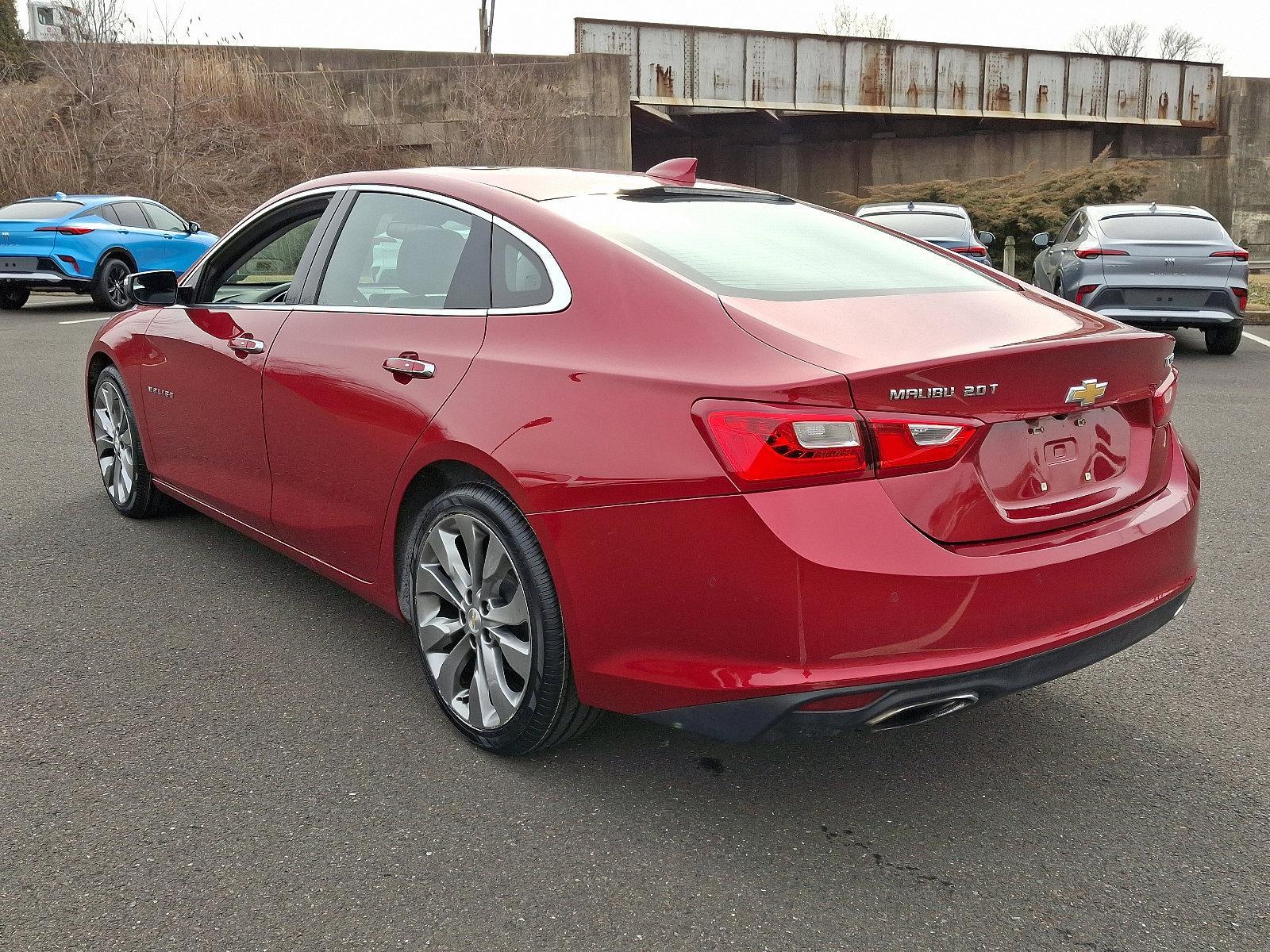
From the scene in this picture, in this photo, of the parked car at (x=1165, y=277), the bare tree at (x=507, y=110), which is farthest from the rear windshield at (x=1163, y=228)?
the bare tree at (x=507, y=110)

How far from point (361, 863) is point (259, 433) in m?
1.79

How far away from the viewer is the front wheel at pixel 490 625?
2754mm

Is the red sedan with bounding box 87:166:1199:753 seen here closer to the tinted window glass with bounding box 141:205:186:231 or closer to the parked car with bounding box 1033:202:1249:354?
the parked car with bounding box 1033:202:1249:354

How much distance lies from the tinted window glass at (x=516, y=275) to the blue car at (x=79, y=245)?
13359mm

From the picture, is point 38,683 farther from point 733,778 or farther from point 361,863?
point 733,778

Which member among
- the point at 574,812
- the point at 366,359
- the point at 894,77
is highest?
the point at 894,77

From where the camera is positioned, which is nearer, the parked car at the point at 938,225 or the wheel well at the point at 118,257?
the parked car at the point at 938,225

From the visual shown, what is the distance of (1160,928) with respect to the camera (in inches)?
89.7

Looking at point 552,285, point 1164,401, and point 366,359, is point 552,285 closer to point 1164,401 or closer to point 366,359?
point 366,359

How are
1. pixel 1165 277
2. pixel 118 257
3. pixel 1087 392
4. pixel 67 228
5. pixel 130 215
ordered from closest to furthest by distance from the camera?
pixel 1087 392 < pixel 1165 277 < pixel 67 228 < pixel 118 257 < pixel 130 215

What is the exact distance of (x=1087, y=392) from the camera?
2.59 m

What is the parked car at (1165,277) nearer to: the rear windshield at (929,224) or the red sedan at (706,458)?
the rear windshield at (929,224)

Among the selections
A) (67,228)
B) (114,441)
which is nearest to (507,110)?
(67,228)

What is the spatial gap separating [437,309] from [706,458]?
1.14m
